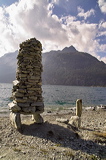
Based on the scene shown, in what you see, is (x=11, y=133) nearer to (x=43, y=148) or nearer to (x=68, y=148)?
(x=43, y=148)

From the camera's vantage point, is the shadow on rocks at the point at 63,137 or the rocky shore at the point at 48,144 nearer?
the rocky shore at the point at 48,144

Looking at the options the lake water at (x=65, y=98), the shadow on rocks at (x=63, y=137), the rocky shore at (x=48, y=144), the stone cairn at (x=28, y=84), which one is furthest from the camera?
the lake water at (x=65, y=98)

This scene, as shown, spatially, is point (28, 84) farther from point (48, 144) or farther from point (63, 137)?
point (63, 137)

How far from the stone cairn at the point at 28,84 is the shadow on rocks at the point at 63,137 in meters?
0.87

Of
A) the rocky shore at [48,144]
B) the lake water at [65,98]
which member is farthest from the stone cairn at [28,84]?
the lake water at [65,98]

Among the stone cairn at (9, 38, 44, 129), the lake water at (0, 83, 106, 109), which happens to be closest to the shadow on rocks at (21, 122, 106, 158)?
the stone cairn at (9, 38, 44, 129)

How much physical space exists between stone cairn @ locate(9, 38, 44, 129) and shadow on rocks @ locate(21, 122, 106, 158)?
2.86 feet

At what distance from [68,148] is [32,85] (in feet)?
17.6

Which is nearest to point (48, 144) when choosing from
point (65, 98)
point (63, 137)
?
point (63, 137)

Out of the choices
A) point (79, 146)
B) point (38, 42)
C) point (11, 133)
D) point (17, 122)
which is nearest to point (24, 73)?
point (38, 42)

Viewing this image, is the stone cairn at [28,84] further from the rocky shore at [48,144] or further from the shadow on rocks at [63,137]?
the rocky shore at [48,144]

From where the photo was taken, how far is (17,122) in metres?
9.55

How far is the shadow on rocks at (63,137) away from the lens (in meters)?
7.57

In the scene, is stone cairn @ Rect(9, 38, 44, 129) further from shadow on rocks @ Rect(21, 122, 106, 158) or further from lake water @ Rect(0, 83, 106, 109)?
lake water @ Rect(0, 83, 106, 109)
